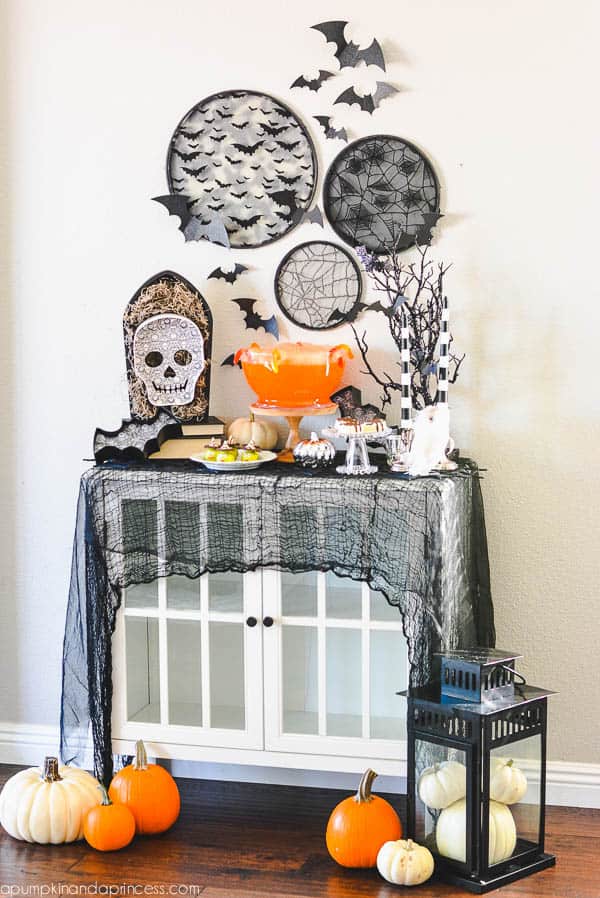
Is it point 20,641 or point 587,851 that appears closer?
point 587,851

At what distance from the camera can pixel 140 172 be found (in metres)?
3.04

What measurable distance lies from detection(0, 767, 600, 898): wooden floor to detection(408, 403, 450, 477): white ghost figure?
0.91m

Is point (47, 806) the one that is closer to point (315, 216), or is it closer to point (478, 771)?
point (478, 771)

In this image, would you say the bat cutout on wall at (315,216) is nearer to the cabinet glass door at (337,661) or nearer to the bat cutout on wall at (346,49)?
the bat cutout on wall at (346,49)

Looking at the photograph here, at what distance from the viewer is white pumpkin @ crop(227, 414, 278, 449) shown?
2928 millimetres

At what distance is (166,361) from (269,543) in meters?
0.59

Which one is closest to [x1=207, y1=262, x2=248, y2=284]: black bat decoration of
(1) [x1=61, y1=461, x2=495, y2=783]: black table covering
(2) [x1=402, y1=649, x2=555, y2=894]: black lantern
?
(1) [x1=61, y1=461, x2=495, y2=783]: black table covering

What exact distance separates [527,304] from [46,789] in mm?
1652

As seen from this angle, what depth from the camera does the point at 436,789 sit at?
2516 mm

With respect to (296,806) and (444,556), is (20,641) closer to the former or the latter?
(296,806)

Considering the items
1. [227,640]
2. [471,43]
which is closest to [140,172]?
[471,43]

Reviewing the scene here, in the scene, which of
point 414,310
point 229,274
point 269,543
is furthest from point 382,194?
point 269,543

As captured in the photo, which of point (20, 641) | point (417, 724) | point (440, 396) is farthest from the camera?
point (20, 641)

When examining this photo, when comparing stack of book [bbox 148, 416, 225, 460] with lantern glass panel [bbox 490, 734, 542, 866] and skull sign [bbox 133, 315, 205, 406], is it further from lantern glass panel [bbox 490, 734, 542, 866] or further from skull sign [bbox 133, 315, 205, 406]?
lantern glass panel [bbox 490, 734, 542, 866]
